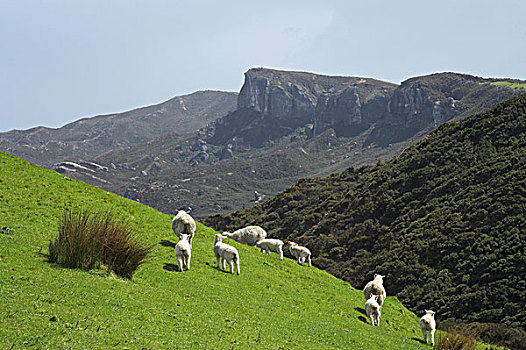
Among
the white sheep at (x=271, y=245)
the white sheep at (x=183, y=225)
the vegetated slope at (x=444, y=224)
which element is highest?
the vegetated slope at (x=444, y=224)

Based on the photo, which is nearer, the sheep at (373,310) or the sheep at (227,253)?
the sheep at (227,253)

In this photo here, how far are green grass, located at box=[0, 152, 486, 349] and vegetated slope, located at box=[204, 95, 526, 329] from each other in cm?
1523

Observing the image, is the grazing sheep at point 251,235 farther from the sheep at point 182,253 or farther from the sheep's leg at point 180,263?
the sheep's leg at point 180,263

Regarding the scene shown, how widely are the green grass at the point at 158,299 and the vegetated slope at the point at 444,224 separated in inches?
600

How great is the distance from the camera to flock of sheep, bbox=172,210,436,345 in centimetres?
2044

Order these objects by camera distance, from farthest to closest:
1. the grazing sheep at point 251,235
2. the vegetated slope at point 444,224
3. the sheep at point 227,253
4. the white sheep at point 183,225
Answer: the vegetated slope at point 444,224
the grazing sheep at point 251,235
the white sheep at point 183,225
the sheep at point 227,253

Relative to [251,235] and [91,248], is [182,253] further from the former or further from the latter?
[251,235]

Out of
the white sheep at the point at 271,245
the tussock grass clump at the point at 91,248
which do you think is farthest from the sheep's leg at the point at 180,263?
the white sheep at the point at 271,245

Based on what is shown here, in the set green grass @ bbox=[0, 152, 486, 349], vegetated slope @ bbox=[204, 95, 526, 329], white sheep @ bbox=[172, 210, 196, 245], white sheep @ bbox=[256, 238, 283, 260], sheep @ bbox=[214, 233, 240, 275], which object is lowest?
green grass @ bbox=[0, 152, 486, 349]

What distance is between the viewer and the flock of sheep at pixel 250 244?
2044 centimetres

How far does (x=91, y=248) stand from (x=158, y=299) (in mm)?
3304

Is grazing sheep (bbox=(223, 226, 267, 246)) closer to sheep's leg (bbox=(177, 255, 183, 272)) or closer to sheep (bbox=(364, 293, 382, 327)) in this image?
sheep (bbox=(364, 293, 382, 327))

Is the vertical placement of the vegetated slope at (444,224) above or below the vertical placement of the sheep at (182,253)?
above

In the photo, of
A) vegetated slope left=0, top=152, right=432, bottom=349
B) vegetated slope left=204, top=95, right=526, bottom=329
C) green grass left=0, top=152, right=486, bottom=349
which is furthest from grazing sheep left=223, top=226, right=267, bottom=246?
vegetated slope left=204, top=95, right=526, bottom=329
